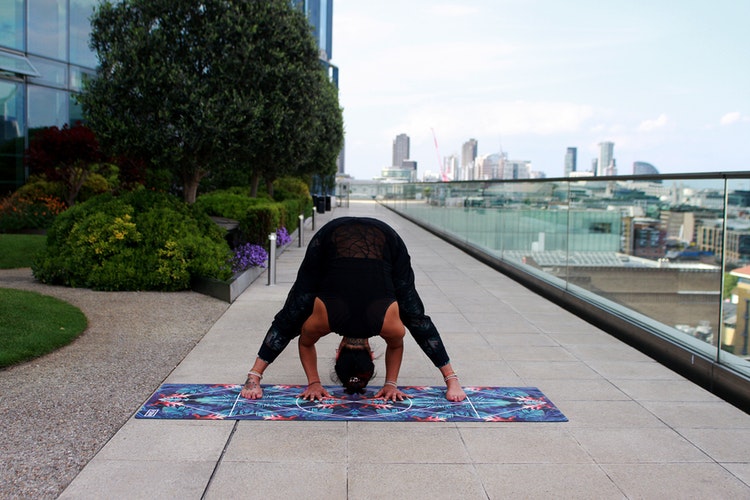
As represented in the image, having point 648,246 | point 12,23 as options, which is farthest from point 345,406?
point 12,23

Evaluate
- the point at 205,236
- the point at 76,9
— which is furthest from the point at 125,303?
the point at 76,9

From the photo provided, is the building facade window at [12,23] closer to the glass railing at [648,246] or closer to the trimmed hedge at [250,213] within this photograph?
the trimmed hedge at [250,213]

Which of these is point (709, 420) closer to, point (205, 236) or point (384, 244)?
point (384, 244)

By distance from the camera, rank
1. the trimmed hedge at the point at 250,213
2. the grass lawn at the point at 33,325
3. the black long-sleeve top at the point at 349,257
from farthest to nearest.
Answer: the trimmed hedge at the point at 250,213
the grass lawn at the point at 33,325
the black long-sleeve top at the point at 349,257

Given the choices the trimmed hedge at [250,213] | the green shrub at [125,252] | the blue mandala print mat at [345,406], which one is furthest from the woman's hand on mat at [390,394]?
the trimmed hedge at [250,213]

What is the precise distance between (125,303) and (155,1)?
5.89 m

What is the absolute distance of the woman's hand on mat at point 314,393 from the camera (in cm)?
518

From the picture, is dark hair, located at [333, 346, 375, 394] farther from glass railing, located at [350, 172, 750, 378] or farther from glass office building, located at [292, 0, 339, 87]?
glass office building, located at [292, 0, 339, 87]

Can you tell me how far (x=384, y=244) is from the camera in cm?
505

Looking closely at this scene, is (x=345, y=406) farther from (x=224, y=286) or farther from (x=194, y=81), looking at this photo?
(x=194, y=81)

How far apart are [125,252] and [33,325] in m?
3.24

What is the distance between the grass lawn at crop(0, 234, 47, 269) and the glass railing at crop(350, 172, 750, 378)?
27.0ft

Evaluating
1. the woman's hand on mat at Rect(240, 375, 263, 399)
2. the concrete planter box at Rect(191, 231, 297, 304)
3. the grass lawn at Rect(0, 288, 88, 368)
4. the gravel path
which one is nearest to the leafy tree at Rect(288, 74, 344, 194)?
the concrete planter box at Rect(191, 231, 297, 304)

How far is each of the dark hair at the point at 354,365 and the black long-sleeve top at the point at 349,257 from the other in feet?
1.14
